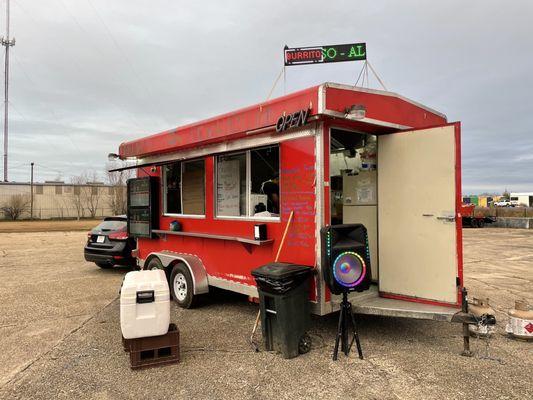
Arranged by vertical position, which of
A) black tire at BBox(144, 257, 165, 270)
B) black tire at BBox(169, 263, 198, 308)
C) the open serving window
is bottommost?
black tire at BBox(169, 263, 198, 308)

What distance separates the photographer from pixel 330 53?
5977mm

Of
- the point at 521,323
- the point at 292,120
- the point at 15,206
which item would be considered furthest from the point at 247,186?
the point at 15,206

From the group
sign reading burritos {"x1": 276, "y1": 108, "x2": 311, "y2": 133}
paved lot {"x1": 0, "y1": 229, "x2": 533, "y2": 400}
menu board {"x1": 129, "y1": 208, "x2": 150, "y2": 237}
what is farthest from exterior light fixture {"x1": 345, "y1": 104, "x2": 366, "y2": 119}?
menu board {"x1": 129, "y1": 208, "x2": 150, "y2": 237}

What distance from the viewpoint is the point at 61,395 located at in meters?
3.54

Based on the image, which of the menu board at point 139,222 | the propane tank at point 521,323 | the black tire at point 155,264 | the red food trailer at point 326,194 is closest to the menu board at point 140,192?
the menu board at point 139,222

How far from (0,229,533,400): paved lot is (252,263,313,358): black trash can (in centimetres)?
18

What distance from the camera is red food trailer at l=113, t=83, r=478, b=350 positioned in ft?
14.9

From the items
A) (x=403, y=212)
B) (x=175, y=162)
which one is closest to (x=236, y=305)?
(x=175, y=162)

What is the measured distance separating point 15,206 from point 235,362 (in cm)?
5623

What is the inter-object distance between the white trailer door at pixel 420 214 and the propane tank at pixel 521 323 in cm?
90

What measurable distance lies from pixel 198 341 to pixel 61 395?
162cm

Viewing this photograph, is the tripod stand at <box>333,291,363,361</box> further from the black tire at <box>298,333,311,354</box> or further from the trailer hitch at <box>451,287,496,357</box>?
the trailer hitch at <box>451,287,496,357</box>

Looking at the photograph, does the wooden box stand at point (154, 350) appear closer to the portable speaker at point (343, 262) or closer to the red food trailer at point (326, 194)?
the red food trailer at point (326, 194)

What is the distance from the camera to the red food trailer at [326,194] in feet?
14.9
